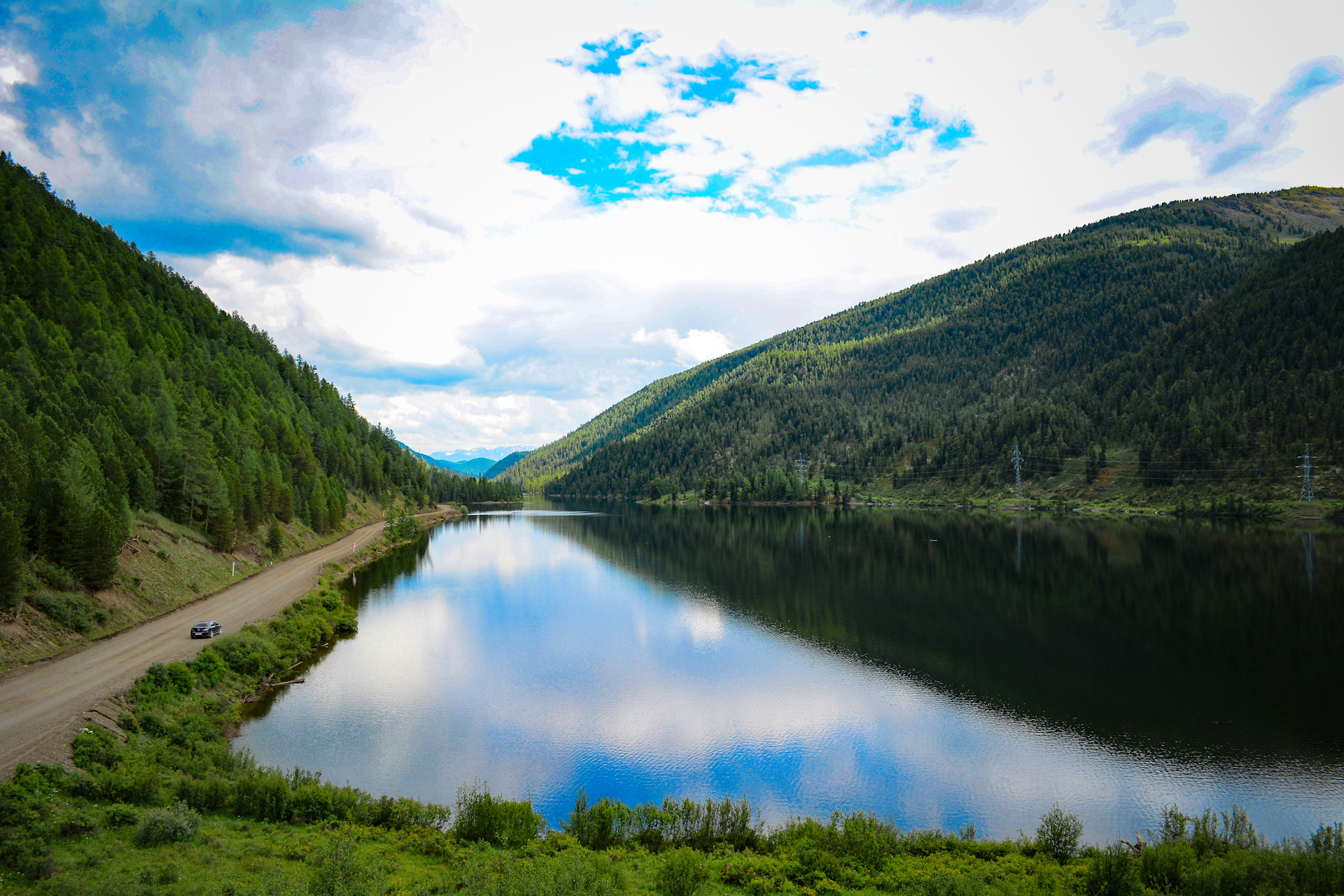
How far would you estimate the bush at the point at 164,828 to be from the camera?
1579cm

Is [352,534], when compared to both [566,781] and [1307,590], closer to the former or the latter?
[566,781]

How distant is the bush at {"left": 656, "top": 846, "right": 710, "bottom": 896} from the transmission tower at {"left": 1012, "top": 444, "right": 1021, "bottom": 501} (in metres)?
163

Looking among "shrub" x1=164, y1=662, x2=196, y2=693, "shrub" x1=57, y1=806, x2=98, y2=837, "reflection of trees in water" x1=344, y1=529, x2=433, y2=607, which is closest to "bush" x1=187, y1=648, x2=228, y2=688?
"shrub" x1=164, y1=662, x2=196, y2=693

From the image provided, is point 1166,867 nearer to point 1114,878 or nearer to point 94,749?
point 1114,878

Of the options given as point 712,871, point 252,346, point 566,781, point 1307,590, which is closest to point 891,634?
point 566,781

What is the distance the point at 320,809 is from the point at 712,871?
1177 cm

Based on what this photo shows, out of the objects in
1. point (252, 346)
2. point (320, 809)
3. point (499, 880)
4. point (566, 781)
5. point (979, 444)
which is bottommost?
point (566, 781)

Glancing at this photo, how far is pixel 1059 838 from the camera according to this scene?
61.5ft

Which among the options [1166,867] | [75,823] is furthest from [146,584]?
[1166,867]

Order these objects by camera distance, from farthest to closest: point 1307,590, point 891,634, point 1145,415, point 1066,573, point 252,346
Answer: point 1145,415 < point 252,346 < point 1066,573 < point 1307,590 < point 891,634

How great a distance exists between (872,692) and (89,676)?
3704cm

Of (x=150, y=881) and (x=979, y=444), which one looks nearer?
(x=150, y=881)

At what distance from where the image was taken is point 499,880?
13.9 m

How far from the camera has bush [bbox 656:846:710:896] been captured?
1491 centimetres
